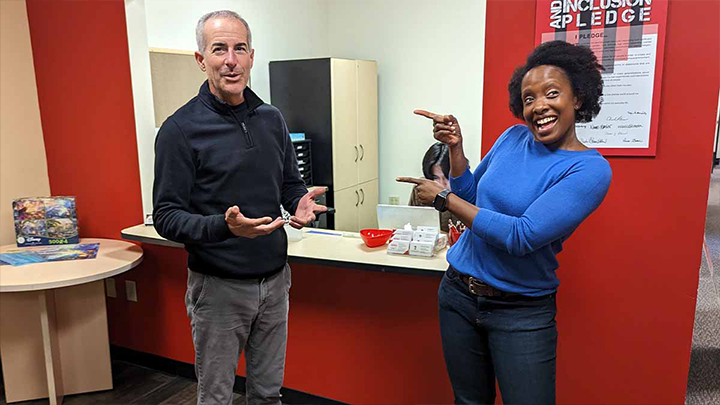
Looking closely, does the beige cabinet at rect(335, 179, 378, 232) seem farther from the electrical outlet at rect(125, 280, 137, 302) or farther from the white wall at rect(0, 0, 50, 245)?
the white wall at rect(0, 0, 50, 245)

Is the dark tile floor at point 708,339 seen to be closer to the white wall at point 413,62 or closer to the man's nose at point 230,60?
the man's nose at point 230,60

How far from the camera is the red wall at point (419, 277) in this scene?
5.74 ft

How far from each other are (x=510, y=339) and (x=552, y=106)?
0.62 meters

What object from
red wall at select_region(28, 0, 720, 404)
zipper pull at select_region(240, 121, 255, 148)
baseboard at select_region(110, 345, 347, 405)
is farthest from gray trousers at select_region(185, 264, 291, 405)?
baseboard at select_region(110, 345, 347, 405)

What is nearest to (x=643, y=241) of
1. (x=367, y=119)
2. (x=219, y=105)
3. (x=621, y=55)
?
(x=621, y=55)

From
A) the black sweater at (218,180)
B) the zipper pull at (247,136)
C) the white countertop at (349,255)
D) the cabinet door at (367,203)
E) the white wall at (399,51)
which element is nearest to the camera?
the black sweater at (218,180)

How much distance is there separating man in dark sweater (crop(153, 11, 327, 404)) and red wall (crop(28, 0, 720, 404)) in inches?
23.7

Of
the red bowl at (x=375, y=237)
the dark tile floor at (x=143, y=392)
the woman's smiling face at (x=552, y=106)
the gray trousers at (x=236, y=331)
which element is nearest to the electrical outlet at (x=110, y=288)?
the dark tile floor at (x=143, y=392)

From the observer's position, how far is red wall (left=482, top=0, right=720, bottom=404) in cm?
169

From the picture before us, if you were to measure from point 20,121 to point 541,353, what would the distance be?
9.33 ft

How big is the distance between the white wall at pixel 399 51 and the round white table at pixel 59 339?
2.04m

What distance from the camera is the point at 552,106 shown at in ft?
4.27

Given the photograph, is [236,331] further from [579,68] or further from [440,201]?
[579,68]

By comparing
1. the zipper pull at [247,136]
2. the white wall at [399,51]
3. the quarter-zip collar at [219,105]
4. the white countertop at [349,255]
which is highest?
the white wall at [399,51]
